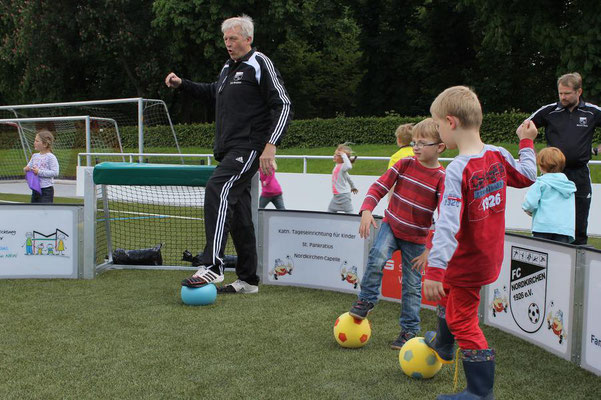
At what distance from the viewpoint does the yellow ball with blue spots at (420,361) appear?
379 centimetres

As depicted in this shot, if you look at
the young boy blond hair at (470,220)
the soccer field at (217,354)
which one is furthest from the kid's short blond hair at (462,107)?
the soccer field at (217,354)

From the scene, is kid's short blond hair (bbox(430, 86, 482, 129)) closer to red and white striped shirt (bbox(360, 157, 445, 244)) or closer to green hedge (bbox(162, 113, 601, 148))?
red and white striped shirt (bbox(360, 157, 445, 244))

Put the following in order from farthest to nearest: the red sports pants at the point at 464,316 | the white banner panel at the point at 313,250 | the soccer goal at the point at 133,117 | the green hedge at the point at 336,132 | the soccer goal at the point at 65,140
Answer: the green hedge at the point at 336,132, the soccer goal at the point at 65,140, the soccer goal at the point at 133,117, the white banner panel at the point at 313,250, the red sports pants at the point at 464,316

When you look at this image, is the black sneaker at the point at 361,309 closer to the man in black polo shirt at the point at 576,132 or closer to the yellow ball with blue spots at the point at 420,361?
the yellow ball with blue spots at the point at 420,361

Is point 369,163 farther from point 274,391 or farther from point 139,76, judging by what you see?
point 139,76

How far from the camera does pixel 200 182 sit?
6395 mm

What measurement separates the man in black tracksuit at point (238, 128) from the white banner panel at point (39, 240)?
1921 mm

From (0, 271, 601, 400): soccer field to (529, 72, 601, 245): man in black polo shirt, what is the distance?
2101 millimetres

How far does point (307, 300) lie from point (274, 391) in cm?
229

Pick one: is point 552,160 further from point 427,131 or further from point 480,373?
point 480,373

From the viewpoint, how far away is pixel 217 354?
427 centimetres

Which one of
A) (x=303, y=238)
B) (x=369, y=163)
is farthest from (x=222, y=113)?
(x=369, y=163)

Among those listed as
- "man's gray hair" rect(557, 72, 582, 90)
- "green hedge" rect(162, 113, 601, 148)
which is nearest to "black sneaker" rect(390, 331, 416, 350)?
"man's gray hair" rect(557, 72, 582, 90)

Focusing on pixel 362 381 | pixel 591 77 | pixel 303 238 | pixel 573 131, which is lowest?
pixel 362 381
